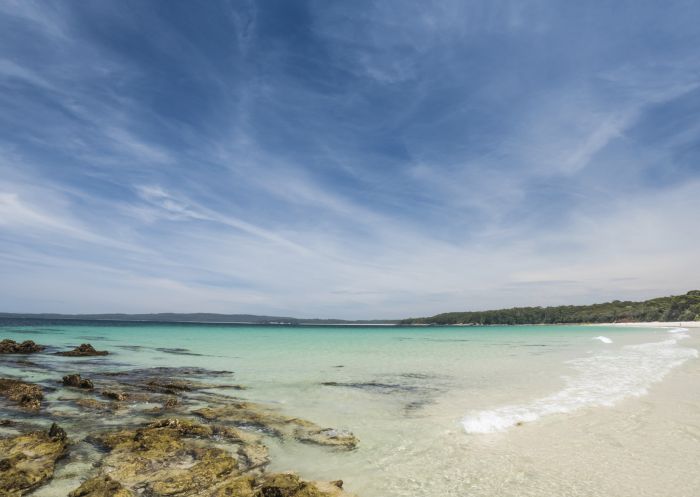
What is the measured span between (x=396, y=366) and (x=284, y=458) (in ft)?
52.0

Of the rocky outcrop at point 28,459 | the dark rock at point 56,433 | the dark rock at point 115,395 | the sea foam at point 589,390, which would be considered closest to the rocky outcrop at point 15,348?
the dark rock at point 115,395

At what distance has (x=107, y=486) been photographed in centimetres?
596

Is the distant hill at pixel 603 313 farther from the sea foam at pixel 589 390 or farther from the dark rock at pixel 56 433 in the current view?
the dark rock at pixel 56 433

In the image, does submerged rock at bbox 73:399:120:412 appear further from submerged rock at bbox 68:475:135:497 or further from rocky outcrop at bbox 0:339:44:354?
rocky outcrop at bbox 0:339:44:354

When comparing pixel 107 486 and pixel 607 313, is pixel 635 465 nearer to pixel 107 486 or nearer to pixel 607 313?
pixel 107 486

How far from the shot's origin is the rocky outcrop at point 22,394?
11.3 metres

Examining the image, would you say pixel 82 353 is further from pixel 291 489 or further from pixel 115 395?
pixel 291 489

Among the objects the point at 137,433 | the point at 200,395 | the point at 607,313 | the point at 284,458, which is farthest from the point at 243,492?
the point at 607,313

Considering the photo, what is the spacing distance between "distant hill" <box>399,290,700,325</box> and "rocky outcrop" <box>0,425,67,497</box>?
132 metres

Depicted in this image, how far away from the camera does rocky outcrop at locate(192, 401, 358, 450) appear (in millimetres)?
9016

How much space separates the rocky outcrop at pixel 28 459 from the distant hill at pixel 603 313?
132 meters

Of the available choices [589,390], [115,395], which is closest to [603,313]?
[589,390]

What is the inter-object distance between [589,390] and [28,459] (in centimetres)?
1622

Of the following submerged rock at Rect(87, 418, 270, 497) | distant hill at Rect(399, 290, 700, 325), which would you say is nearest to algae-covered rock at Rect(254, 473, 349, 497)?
submerged rock at Rect(87, 418, 270, 497)
